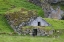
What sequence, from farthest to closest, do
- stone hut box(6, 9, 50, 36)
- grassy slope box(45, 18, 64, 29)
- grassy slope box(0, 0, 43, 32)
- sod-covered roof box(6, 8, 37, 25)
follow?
1. grassy slope box(0, 0, 43, 32)
2. sod-covered roof box(6, 8, 37, 25)
3. grassy slope box(45, 18, 64, 29)
4. stone hut box(6, 9, 50, 36)

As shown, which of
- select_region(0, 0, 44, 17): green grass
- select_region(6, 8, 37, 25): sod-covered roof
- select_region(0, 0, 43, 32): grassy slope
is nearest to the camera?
select_region(6, 8, 37, 25): sod-covered roof

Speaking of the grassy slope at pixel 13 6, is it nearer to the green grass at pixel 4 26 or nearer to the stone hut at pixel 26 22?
the green grass at pixel 4 26

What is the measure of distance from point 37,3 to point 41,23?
2435 cm

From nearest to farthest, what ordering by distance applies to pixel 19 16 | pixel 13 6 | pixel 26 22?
1. pixel 26 22
2. pixel 19 16
3. pixel 13 6

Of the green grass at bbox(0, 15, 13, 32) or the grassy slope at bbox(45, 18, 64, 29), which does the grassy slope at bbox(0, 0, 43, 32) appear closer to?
the green grass at bbox(0, 15, 13, 32)

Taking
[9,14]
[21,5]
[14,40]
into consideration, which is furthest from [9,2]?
[14,40]

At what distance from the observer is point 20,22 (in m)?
62.2

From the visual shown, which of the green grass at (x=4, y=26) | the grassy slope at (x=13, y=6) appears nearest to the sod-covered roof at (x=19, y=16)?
the green grass at (x=4, y=26)

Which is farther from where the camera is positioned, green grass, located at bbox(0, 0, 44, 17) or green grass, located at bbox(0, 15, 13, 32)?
green grass, located at bbox(0, 0, 44, 17)

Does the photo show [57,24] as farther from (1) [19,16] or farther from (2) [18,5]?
(2) [18,5]

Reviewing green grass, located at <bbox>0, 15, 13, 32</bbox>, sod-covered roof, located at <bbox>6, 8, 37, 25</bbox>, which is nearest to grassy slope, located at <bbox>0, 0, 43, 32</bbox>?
green grass, located at <bbox>0, 15, 13, 32</bbox>

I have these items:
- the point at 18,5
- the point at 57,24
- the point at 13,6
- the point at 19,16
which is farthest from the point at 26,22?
the point at 18,5

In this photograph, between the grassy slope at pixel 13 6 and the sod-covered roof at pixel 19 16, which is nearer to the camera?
the sod-covered roof at pixel 19 16

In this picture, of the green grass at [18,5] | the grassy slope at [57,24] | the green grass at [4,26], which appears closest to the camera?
the green grass at [4,26]
